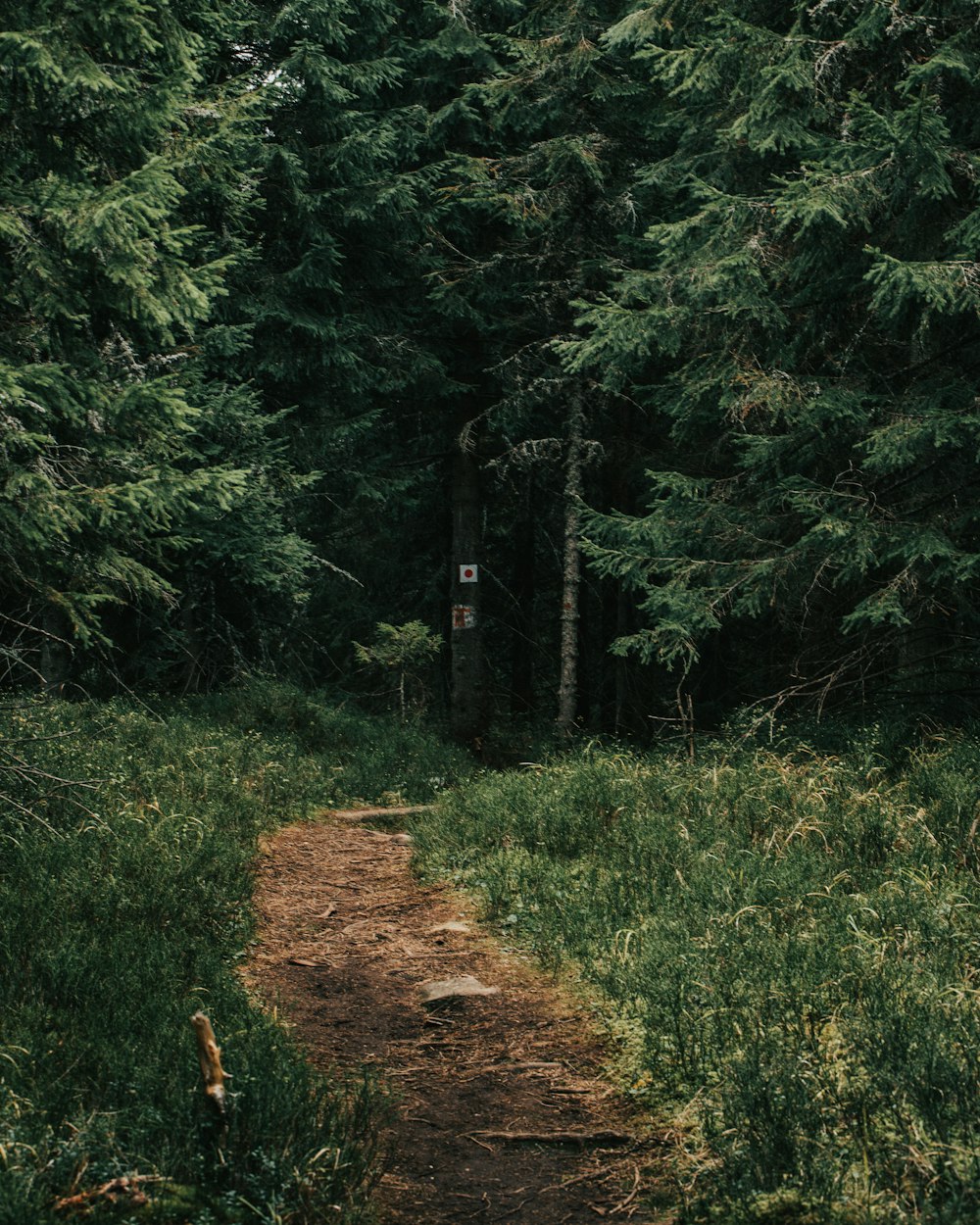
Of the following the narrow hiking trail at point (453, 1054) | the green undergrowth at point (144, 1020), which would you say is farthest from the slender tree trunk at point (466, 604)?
the narrow hiking trail at point (453, 1054)

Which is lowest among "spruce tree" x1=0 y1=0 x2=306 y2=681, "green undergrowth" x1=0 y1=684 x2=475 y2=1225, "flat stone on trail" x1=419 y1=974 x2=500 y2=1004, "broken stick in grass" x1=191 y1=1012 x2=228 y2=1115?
"flat stone on trail" x1=419 y1=974 x2=500 y2=1004

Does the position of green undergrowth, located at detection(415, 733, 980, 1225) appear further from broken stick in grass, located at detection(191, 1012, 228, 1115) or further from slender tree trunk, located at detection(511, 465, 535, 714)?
slender tree trunk, located at detection(511, 465, 535, 714)

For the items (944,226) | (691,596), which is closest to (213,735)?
(691,596)

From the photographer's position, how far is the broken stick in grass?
3393 mm

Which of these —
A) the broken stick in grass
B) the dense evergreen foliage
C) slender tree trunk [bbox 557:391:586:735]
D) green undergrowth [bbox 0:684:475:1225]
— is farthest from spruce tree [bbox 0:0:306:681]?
slender tree trunk [bbox 557:391:586:735]

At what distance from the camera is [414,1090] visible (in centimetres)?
468

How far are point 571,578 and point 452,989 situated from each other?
35.1 feet

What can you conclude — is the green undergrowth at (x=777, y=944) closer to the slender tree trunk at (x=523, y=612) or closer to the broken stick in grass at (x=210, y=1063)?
the broken stick in grass at (x=210, y=1063)

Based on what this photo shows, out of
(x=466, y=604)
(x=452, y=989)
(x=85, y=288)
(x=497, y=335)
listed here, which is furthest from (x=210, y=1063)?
(x=497, y=335)

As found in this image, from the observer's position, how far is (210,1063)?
3461 millimetres

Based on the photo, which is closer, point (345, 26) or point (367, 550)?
point (345, 26)

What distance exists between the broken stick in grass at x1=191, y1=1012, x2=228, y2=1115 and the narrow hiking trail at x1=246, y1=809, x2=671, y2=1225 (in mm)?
725

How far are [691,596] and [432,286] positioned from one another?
898 centimetres

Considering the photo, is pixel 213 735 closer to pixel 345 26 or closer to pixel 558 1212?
pixel 558 1212
